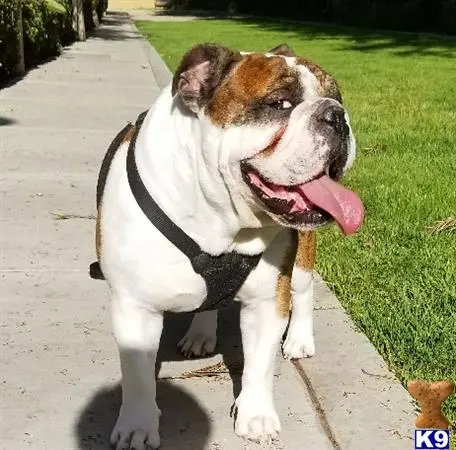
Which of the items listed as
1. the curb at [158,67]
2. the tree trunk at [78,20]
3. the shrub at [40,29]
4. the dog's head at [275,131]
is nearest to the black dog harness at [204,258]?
the dog's head at [275,131]

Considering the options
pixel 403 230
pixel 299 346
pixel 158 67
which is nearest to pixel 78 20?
pixel 158 67

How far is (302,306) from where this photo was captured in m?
4.02

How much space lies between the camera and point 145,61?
15.6m

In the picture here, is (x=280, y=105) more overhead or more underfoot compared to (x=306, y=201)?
more overhead

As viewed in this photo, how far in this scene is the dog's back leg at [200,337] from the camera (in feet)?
13.0

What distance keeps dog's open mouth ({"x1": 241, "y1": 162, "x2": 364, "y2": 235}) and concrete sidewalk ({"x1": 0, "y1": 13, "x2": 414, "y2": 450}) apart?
35.7 inches

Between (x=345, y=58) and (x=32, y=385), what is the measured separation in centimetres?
1501

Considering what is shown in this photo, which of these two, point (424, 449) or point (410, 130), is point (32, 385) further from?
point (410, 130)

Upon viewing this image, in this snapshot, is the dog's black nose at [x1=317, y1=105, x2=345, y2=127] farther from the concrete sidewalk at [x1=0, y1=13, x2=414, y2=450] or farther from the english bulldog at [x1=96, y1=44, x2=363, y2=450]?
the concrete sidewalk at [x1=0, y1=13, x2=414, y2=450]

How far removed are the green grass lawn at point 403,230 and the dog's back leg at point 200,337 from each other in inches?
31.4

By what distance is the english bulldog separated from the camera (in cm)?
282

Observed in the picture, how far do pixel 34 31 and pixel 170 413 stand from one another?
12.0 m

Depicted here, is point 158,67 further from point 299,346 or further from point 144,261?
point 144,261

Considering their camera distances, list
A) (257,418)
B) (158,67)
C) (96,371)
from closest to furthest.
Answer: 1. (257,418)
2. (96,371)
3. (158,67)
